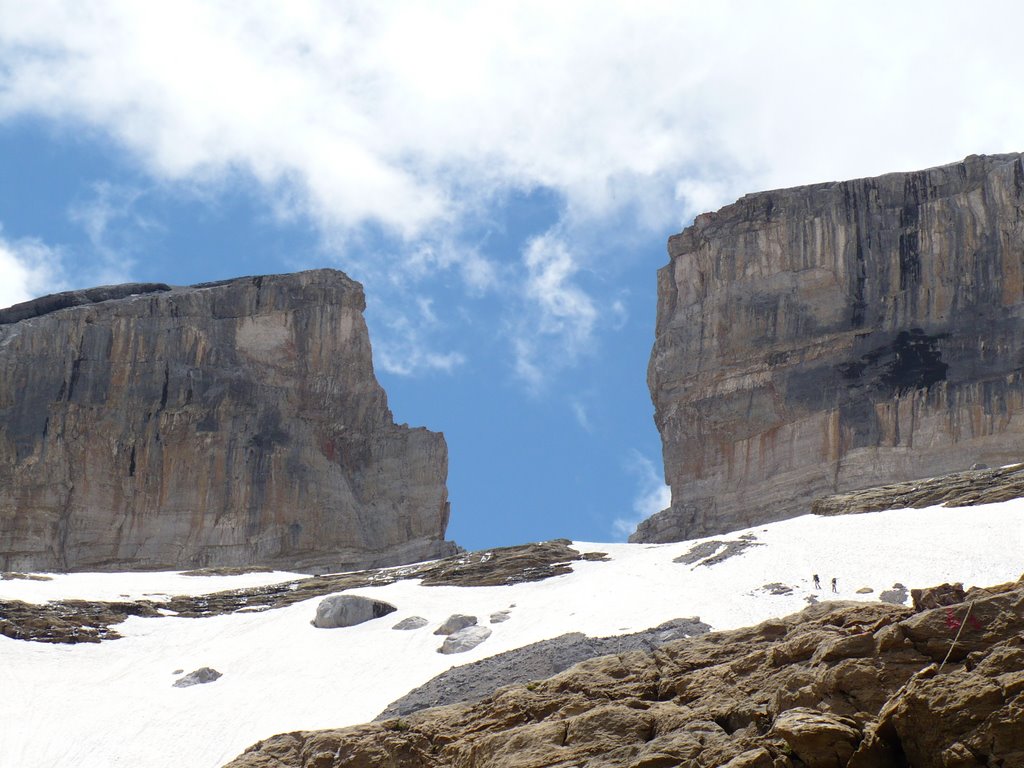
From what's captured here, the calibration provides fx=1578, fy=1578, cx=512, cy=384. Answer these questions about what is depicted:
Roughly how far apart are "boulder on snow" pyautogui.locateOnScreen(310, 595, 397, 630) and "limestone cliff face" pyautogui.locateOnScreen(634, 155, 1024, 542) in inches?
1055

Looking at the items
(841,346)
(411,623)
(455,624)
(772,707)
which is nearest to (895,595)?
(455,624)

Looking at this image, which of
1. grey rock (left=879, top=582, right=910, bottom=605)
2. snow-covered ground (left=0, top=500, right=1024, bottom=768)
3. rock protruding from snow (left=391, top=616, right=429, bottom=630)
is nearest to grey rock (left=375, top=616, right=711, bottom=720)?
snow-covered ground (left=0, top=500, right=1024, bottom=768)

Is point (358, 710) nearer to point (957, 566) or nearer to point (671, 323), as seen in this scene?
point (957, 566)

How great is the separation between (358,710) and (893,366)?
42426 mm

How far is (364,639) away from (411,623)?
1.41 metres

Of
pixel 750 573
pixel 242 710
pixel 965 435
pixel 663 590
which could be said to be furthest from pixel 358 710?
pixel 965 435

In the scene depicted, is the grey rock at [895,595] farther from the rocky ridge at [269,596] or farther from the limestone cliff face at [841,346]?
the limestone cliff face at [841,346]

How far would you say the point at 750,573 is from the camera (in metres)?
36.9

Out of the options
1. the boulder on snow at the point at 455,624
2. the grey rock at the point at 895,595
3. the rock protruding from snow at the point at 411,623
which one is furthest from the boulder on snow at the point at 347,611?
the grey rock at the point at 895,595

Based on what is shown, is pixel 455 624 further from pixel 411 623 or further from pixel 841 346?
pixel 841 346

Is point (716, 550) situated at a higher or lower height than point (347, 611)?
higher

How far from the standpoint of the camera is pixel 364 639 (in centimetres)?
3800

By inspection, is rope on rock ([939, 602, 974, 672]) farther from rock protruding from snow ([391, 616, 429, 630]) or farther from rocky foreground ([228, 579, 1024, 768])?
rock protruding from snow ([391, 616, 429, 630])

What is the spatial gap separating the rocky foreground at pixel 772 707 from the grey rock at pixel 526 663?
9.49 metres
